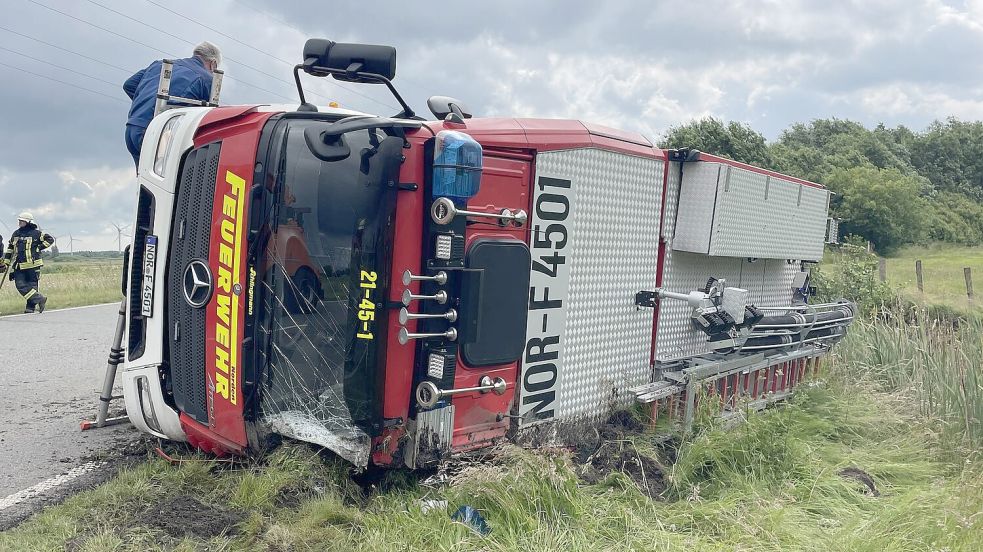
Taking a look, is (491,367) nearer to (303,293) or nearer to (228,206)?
(303,293)

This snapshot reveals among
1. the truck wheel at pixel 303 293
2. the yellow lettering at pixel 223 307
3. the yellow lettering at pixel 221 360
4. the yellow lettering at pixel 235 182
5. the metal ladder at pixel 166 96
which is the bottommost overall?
the yellow lettering at pixel 221 360

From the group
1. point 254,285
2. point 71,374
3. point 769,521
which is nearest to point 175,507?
point 254,285

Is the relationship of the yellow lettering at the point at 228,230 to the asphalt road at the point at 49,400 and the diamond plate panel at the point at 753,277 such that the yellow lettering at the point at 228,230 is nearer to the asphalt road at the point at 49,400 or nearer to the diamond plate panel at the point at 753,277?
the asphalt road at the point at 49,400

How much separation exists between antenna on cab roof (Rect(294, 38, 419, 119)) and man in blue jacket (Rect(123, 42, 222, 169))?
166cm

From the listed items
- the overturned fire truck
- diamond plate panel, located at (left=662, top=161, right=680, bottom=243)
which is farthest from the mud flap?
diamond plate panel, located at (left=662, top=161, right=680, bottom=243)

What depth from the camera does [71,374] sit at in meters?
6.90

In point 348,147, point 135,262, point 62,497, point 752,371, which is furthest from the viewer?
point 752,371

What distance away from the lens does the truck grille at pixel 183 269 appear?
3.78 meters

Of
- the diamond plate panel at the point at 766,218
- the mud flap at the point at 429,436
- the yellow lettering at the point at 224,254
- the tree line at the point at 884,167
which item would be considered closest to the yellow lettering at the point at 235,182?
the yellow lettering at the point at 224,254

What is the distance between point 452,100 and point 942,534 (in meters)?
3.36

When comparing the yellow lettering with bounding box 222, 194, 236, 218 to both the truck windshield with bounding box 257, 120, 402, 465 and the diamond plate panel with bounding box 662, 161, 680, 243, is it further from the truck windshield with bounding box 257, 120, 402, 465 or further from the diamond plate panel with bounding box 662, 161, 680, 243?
the diamond plate panel with bounding box 662, 161, 680, 243

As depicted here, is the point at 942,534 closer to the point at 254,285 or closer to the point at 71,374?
the point at 254,285

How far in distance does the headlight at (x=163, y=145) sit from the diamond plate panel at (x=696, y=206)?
10.7 feet

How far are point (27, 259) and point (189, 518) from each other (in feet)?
33.5
